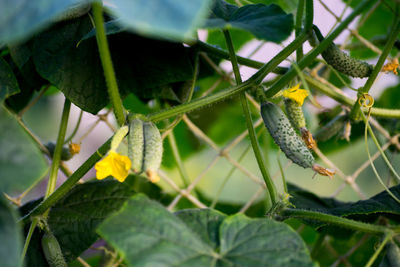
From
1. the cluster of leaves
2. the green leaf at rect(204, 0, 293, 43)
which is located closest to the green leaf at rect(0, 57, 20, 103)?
the cluster of leaves

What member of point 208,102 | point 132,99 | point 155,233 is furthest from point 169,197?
point 155,233

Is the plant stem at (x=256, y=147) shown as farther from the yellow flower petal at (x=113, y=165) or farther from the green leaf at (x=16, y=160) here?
the green leaf at (x=16, y=160)

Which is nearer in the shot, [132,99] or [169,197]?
[169,197]

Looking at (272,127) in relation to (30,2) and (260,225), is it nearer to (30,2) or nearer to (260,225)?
(260,225)

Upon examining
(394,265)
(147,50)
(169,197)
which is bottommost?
(394,265)

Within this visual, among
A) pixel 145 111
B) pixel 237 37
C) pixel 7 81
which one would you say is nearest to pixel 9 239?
pixel 7 81
